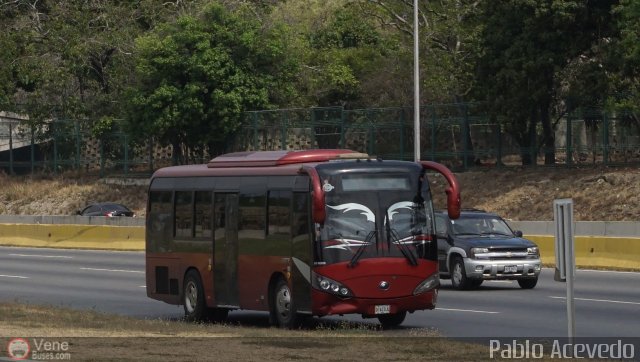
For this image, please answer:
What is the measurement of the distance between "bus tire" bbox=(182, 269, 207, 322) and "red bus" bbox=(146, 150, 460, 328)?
33 mm

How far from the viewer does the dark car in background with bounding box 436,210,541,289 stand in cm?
2638

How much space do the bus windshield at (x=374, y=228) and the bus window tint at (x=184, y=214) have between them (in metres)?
3.85

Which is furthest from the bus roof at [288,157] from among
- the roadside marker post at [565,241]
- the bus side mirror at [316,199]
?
the roadside marker post at [565,241]

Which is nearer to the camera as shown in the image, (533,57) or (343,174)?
(343,174)

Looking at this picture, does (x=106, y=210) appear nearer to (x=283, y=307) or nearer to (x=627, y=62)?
(x=627, y=62)

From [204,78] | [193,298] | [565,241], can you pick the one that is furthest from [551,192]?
[565,241]

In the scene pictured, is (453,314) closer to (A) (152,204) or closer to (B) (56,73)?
(A) (152,204)

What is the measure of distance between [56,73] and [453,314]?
48.1 m

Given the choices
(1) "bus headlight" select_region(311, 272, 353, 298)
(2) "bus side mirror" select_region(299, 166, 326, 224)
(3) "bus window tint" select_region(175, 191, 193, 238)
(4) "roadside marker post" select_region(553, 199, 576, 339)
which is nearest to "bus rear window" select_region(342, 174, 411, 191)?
(2) "bus side mirror" select_region(299, 166, 326, 224)

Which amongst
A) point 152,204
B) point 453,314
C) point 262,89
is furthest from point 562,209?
point 262,89

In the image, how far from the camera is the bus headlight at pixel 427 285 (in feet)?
61.9

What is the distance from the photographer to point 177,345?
15172 millimetres

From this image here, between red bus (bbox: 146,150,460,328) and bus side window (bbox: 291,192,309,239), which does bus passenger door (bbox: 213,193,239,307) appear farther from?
bus side window (bbox: 291,192,309,239)

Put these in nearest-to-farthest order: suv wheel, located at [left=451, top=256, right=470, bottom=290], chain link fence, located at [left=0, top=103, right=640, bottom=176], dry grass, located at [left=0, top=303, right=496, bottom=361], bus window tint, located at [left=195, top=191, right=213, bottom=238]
Answer: 1. dry grass, located at [left=0, top=303, right=496, bottom=361]
2. bus window tint, located at [left=195, top=191, right=213, bottom=238]
3. suv wheel, located at [left=451, top=256, right=470, bottom=290]
4. chain link fence, located at [left=0, top=103, right=640, bottom=176]
